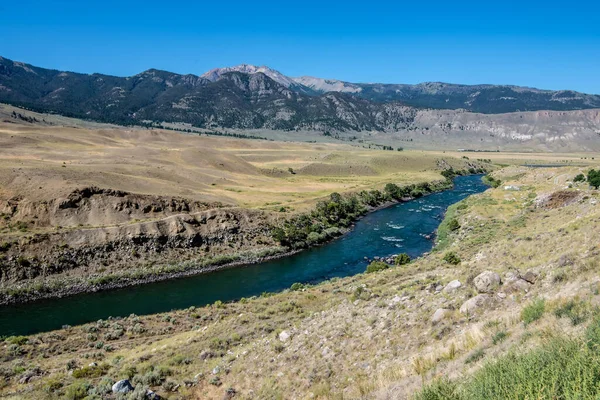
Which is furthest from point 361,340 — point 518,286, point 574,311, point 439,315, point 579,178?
point 579,178

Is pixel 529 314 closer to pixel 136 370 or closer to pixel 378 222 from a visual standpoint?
pixel 136 370

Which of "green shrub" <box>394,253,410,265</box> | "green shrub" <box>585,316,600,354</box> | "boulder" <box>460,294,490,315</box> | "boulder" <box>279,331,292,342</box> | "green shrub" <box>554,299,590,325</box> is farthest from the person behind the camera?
"green shrub" <box>394,253,410,265</box>

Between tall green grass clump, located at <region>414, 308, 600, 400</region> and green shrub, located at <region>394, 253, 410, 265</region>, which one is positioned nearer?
tall green grass clump, located at <region>414, 308, 600, 400</region>

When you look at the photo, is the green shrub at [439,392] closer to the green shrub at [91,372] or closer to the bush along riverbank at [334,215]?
the green shrub at [91,372]

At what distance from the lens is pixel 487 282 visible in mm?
16750

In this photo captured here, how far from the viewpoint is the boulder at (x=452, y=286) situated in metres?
18.2

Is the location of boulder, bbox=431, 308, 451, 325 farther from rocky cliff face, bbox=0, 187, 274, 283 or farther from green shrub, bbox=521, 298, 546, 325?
rocky cliff face, bbox=0, 187, 274, 283

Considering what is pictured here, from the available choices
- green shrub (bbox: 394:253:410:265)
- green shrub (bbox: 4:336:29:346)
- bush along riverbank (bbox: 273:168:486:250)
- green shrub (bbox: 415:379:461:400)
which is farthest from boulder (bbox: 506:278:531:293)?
bush along riverbank (bbox: 273:168:486:250)

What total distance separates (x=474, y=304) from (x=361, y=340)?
490cm

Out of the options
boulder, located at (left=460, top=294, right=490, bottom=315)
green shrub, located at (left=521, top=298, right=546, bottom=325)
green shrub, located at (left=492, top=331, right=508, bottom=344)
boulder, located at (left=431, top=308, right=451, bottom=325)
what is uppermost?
green shrub, located at (left=521, top=298, right=546, bottom=325)

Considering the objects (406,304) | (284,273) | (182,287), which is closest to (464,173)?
(284,273)

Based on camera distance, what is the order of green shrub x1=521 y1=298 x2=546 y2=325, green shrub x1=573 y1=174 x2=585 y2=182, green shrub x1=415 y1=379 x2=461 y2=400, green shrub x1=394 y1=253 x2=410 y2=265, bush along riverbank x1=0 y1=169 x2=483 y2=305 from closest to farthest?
green shrub x1=415 y1=379 x2=461 y2=400 < green shrub x1=521 y1=298 x2=546 y2=325 < bush along riverbank x1=0 y1=169 x2=483 y2=305 < green shrub x1=394 y1=253 x2=410 y2=265 < green shrub x1=573 y1=174 x2=585 y2=182

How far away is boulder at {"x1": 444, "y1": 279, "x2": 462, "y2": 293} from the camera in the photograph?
1822 centimetres

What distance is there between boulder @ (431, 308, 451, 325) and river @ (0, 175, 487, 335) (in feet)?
83.9
